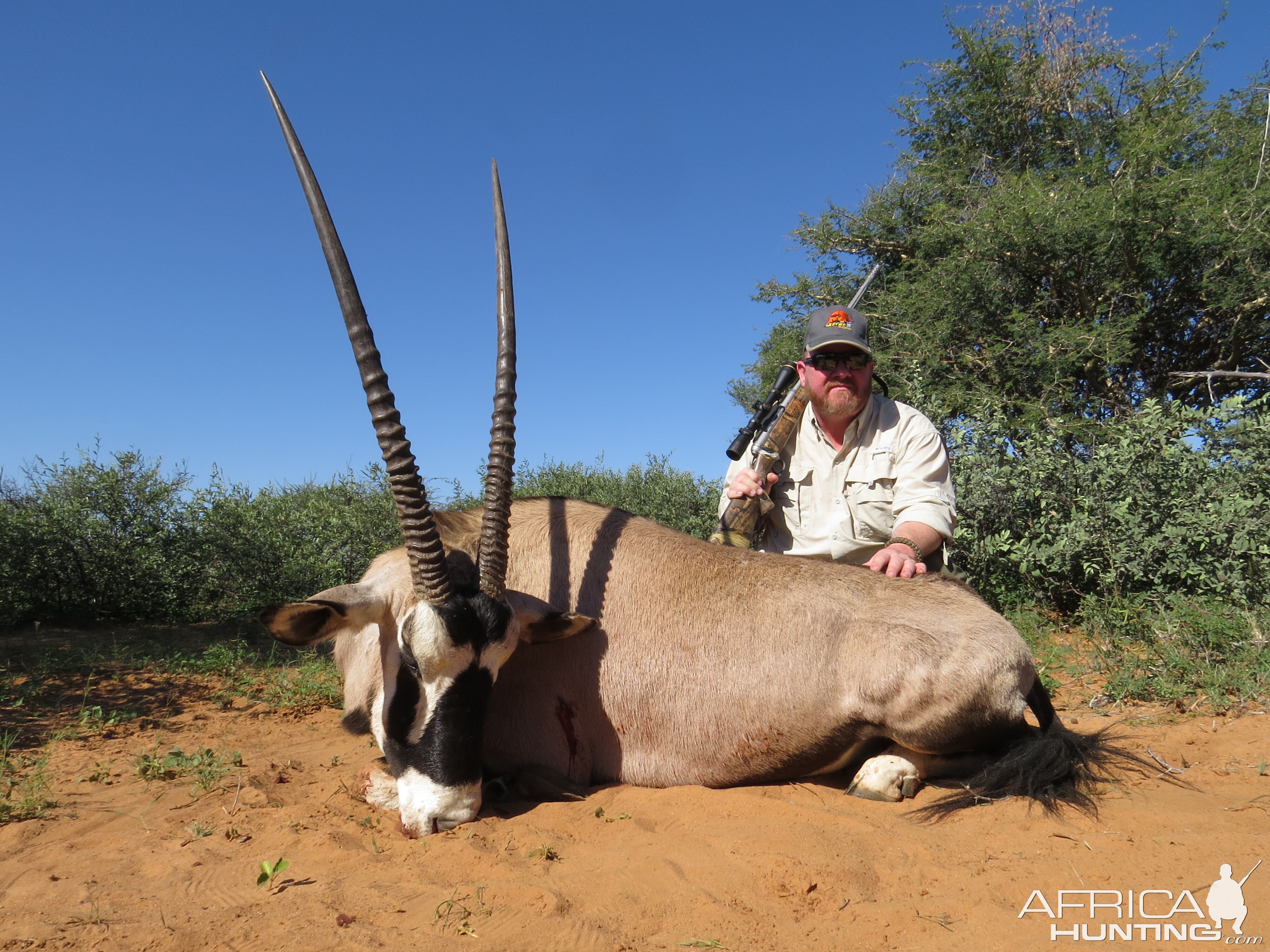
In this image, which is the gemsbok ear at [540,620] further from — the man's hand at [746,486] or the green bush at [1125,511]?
the green bush at [1125,511]

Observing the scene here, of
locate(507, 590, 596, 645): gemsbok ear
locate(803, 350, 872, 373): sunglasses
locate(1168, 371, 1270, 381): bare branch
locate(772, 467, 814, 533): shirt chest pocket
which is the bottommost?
locate(507, 590, 596, 645): gemsbok ear

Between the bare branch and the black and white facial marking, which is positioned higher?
the bare branch

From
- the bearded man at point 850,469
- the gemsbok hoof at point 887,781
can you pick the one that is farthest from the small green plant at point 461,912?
the bearded man at point 850,469

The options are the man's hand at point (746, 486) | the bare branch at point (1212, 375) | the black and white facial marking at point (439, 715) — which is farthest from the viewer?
the bare branch at point (1212, 375)

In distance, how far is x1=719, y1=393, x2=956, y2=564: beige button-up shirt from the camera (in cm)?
537

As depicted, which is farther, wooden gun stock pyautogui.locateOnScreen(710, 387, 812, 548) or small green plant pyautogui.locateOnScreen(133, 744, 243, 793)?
wooden gun stock pyautogui.locateOnScreen(710, 387, 812, 548)

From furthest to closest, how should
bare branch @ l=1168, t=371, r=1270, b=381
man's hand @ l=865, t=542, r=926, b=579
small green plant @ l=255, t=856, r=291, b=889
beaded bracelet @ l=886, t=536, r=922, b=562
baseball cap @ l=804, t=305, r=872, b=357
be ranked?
bare branch @ l=1168, t=371, r=1270, b=381
baseball cap @ l=804, t=305, r=872, b=357
beaded bracelet @ l=886, t=536, r=922, b=562
man's hand @ l=865, t=542, r=926, b=579
small green plant @ l=255, t=856, r=291, b=889

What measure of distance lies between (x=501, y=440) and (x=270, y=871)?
1975 millimetres

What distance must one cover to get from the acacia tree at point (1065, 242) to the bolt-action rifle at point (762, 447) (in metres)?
3.59

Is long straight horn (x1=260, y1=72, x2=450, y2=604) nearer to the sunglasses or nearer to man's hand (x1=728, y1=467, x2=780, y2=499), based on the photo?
man's hand (x1=728, y1=467, x2=780, y2=499)

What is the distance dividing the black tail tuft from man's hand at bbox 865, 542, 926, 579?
101 cm

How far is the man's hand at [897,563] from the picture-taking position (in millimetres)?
4500

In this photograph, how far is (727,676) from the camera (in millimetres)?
3885

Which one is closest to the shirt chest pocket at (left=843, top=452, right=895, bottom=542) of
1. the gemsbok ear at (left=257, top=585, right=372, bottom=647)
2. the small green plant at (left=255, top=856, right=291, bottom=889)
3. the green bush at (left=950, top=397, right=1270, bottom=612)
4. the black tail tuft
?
the black tail tuft
